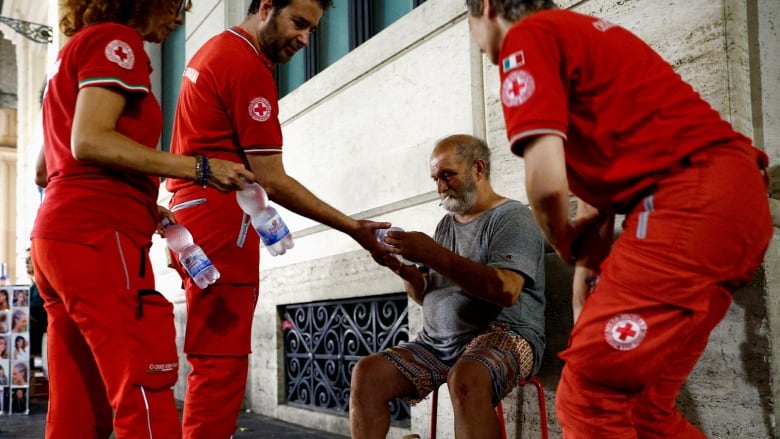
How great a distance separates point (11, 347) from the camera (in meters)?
6.41

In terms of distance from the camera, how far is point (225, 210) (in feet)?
8.30

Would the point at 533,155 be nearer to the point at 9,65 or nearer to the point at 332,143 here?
the point at 332,143

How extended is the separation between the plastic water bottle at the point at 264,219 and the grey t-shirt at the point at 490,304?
748mm

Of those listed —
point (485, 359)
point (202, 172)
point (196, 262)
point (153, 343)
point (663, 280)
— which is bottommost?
point (485, 359)

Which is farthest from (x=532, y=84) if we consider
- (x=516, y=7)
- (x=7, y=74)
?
(x=7, y=74)

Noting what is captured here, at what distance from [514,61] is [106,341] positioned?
124 cm

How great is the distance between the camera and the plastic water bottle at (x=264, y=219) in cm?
248

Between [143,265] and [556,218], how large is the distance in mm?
1148

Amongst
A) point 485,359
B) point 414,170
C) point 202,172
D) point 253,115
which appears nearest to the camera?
point 202,172

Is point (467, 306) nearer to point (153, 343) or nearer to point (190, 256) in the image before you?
point (190, 256)

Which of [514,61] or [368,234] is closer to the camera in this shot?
[514,61]

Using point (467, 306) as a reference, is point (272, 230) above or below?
above

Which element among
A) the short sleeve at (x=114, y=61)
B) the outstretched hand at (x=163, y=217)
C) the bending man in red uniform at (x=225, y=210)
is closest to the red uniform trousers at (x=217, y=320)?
the bending man in red uniform at (x=225, y=210)

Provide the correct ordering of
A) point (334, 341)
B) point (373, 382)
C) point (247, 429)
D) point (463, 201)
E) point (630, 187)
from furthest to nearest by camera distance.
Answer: point (334, 341), point (247, 429), point (463, 201), point (373, 382), point (630, 187)
